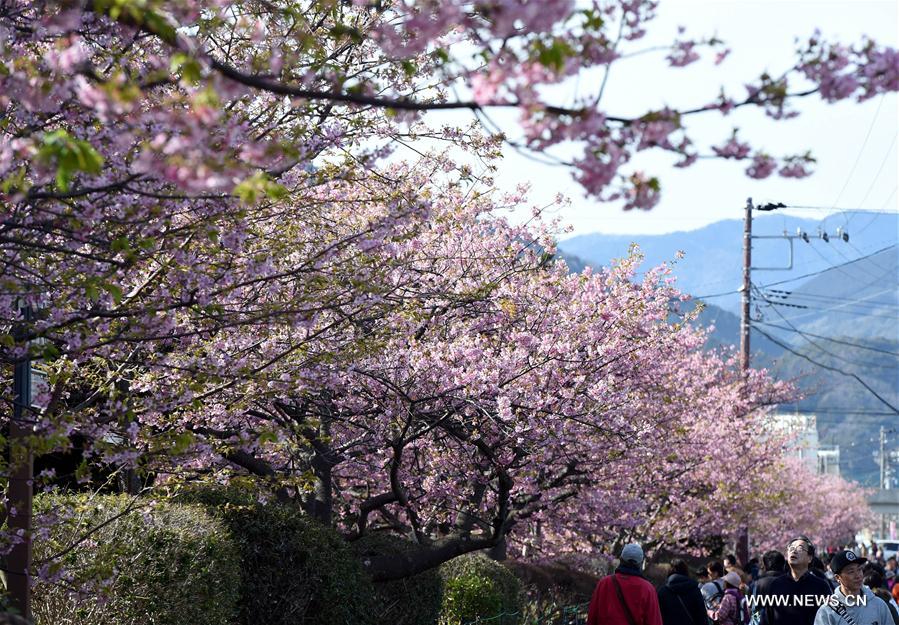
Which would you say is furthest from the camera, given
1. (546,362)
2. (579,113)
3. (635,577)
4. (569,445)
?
(569,445)

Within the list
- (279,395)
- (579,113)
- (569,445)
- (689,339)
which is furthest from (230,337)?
(689,339)

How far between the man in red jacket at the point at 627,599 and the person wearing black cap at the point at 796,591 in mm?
1027

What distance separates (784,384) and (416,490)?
20.8 metres

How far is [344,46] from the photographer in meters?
8.40

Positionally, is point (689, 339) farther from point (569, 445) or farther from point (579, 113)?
point (579, 113)

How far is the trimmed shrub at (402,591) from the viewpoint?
13844mm

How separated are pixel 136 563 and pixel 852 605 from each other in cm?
506

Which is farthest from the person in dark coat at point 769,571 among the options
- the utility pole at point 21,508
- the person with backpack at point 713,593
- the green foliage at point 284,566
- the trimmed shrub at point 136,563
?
the utility pole at point 21,508

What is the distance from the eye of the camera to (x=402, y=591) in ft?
46.8

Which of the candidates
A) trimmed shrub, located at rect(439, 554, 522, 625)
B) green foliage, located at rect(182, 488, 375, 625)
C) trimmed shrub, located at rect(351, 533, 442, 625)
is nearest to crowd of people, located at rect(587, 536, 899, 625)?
green foliage, located at rect(182, 488, 375, 625)

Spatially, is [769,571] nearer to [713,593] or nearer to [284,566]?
[713,593]

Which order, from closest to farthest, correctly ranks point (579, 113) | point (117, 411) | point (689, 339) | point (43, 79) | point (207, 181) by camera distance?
1. point (207, 181)
2. point (579, 113)
3. point (43, 79)
4. point (117, 411)
5. point (689, 339)

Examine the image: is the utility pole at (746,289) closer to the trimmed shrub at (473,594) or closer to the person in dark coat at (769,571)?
the trimmed shrub at (473,594)

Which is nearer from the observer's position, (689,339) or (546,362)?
A: (546,362)
